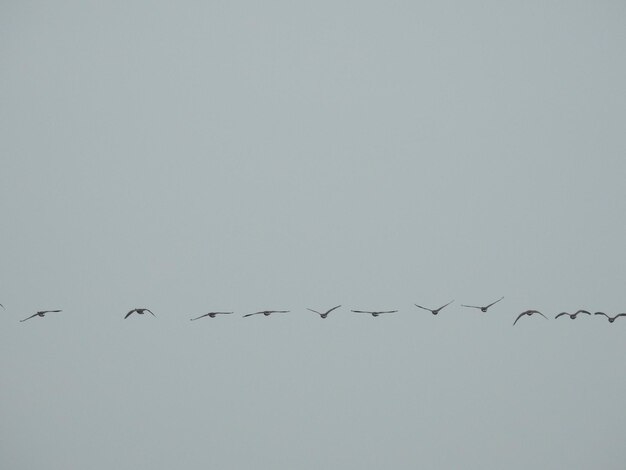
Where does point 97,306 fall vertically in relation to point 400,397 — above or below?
above

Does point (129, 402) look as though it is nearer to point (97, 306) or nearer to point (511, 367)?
point (97, 306)

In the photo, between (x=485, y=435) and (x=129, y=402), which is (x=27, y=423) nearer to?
(x=129, y=402)

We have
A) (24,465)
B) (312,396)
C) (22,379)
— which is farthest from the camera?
(312,396)

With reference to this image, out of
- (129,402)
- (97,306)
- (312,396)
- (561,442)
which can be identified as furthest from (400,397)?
(97,306)

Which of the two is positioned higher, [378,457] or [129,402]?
[129,402]

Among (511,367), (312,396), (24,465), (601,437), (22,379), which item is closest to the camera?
(601,437)

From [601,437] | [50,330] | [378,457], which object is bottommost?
[378,457]

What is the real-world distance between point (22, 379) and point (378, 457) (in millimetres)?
101486

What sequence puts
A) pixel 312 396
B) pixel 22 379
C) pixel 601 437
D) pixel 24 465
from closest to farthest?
pixel 601 437 < pixel 24 465 < pixel 22 379 < pixel 312 396

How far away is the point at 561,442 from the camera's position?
5576 inches

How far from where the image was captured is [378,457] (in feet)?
531

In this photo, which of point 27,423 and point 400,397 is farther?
point 400,397

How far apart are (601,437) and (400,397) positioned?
67.8 metres

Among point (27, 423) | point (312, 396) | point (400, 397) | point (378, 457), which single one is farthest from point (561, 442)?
point (27, 423)
